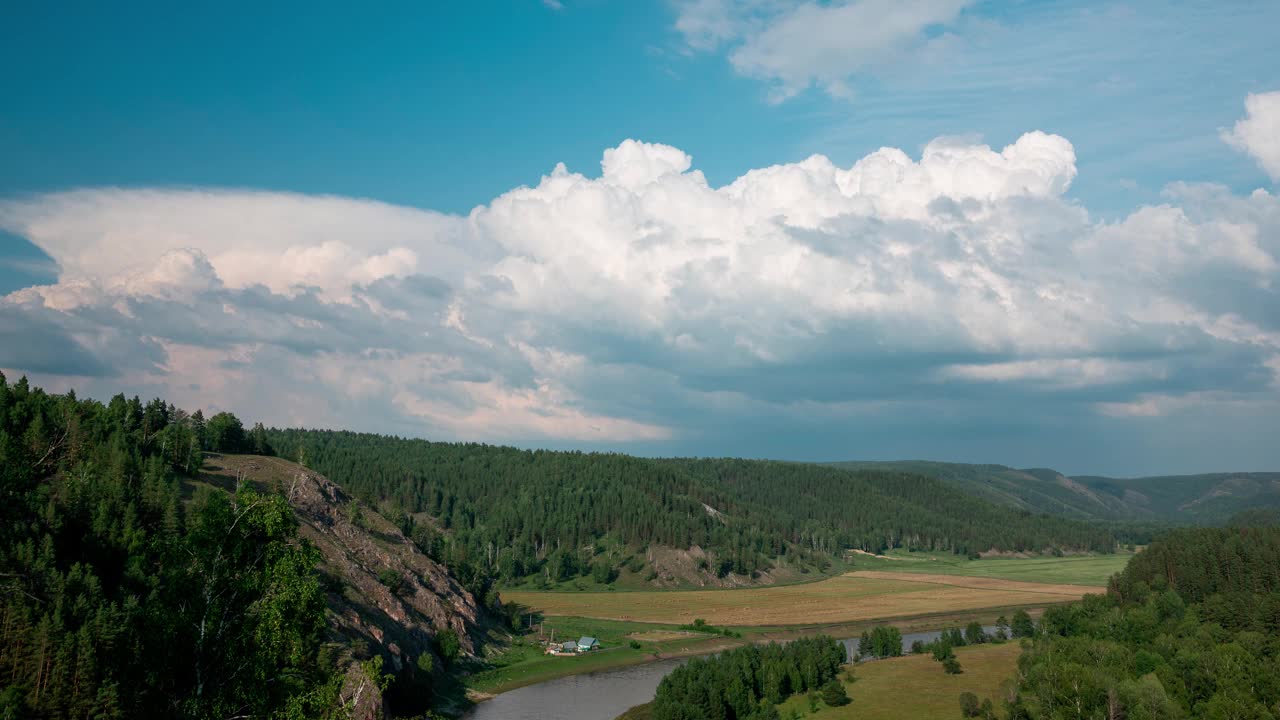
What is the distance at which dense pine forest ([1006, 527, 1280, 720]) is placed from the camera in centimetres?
7925

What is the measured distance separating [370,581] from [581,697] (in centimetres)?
3383

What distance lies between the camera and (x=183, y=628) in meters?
26.6

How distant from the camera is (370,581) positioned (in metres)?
116

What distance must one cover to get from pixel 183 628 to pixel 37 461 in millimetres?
101976

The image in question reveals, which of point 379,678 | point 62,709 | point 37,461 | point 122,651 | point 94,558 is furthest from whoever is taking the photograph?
point 37,461

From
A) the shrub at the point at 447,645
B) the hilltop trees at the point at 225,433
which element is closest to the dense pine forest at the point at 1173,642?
the shrub at the point at 447,645

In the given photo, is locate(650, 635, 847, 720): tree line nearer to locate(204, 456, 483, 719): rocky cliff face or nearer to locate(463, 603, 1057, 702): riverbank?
locate(463, 603, 1057, 702): riverbank

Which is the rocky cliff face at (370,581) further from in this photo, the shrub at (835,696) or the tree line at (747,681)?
the shrub at (835,696)

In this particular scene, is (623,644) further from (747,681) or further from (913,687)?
(913,687)

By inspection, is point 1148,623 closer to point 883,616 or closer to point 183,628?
point 883,616

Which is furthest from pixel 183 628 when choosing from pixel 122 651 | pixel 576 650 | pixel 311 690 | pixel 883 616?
pixel 883 616

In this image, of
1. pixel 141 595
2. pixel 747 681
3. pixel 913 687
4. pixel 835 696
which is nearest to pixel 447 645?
pixel 747 681

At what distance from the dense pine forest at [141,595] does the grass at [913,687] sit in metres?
66.7

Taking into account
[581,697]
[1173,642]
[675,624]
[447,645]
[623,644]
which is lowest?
[675,624]
